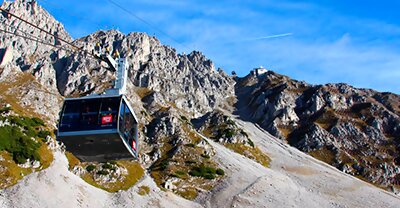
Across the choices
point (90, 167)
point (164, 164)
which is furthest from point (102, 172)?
point (164, 164)

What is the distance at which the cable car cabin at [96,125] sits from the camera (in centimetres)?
4088

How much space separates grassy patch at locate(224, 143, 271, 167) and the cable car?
132 metres

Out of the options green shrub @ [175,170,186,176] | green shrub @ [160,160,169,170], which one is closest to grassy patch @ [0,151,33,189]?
green shrub @ [160,160,169,170]

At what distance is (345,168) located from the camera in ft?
608

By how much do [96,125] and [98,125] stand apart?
184 mm

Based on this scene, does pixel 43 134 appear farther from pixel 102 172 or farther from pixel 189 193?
pixel 189 193

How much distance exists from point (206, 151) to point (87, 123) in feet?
405

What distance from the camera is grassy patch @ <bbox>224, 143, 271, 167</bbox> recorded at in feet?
572

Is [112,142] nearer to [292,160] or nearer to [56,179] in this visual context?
[56,179]

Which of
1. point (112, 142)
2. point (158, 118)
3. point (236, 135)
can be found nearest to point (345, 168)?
point (236, 135)

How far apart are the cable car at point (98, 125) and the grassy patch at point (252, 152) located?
433 feet

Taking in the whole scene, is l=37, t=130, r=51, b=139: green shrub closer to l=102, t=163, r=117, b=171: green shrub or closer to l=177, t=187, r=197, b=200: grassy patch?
l=102, t=163, r=117, b=171: green shrub

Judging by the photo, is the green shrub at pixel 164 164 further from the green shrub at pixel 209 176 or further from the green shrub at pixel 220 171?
the green shrub at pixel 220 171

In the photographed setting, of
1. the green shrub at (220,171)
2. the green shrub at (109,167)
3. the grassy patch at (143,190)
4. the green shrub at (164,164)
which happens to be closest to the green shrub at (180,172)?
the green shrub at (164,164)
